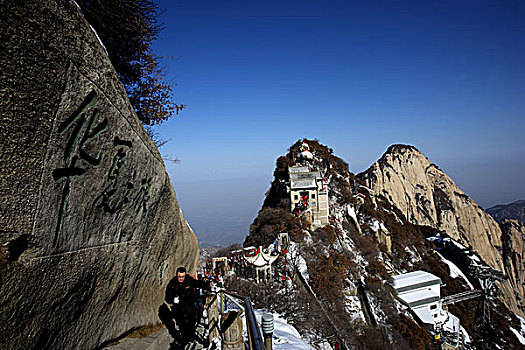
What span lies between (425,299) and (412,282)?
4.89ft

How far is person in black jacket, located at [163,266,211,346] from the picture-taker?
4477mm

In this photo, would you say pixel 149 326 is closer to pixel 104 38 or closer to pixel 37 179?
pixel 37 179

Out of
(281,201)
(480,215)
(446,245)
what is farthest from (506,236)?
(281,201)

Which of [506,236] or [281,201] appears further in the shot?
[506,236]

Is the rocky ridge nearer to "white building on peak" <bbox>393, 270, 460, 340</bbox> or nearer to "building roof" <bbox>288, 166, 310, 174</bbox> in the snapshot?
"white building on peak" <bbox>393, 270, 460, 340</bbox>

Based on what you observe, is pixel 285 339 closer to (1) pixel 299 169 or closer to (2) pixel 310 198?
(2) pixel 310 198

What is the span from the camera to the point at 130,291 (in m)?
3.88

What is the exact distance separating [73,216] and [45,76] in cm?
116

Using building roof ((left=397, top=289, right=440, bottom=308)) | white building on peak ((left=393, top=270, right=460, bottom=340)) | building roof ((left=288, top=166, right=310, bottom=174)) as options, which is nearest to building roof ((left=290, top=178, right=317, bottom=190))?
building roof ((left=288, top=166, right=310, bottom=174))

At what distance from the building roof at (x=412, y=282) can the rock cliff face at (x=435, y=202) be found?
94.1 feet

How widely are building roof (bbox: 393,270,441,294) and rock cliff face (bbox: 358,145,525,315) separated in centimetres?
2868

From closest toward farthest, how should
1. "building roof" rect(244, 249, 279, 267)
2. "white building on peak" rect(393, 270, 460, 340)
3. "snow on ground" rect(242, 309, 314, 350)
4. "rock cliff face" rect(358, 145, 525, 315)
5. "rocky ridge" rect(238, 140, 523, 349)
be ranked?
"snow on ground" rect(242, 309, 314, 350) < "rocky ridge" rect(238, 140, 523, 349) < "building roof" rect(244, 249, 279, 267) < "white building on peak" rect(393, 270, 460, 340) < "rock cliff face" rect(358, 145, 525, 315)

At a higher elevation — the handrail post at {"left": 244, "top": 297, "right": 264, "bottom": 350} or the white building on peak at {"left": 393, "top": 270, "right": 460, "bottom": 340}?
the handrail post at {"left": 244, "top": 297, "right": 264, "bottom": 350}

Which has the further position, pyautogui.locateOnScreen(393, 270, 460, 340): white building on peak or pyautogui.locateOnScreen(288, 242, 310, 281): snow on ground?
pyautogui.locateOnScreen(393, 270, 460, 340): white building on peak
